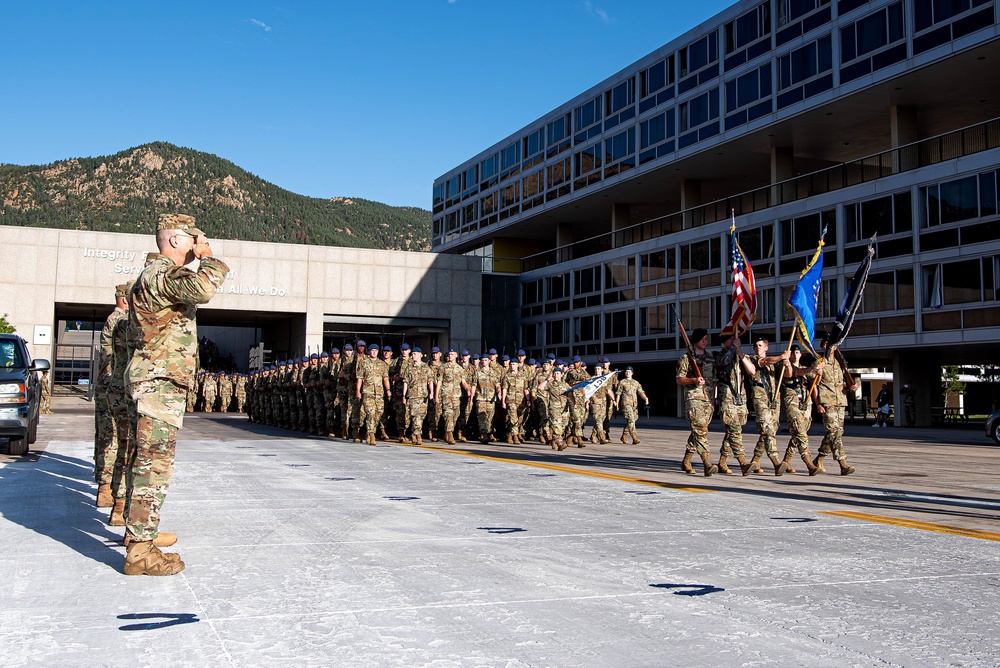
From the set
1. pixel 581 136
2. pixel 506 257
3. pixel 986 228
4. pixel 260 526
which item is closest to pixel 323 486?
pixel 260 526

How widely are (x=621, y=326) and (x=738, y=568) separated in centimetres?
4089

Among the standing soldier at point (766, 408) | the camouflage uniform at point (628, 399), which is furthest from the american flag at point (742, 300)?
the camouflage uniform at point (628, 399)

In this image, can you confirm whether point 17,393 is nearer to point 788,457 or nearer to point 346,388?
point 346,388

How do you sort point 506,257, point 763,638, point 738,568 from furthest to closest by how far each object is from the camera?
1. point 506,257
2. point 738,568
3. point 763,638

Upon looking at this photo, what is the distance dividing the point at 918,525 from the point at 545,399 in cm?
1191

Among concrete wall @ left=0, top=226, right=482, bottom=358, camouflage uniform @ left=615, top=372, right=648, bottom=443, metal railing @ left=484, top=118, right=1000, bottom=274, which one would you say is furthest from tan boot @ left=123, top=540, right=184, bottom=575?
concrete wall @ left=0, top=226, right=482, bottom=358

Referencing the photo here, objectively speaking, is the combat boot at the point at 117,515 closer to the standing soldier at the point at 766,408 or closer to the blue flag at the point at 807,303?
the standing soldier at the point at 766,408

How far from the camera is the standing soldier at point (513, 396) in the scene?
69.4ft

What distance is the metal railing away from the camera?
28953 mm

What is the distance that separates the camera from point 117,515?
709cm

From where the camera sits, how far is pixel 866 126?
118 feet

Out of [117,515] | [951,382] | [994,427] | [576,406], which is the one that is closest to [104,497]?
[117,515]

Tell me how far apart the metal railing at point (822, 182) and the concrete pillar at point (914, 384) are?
6.70 meters

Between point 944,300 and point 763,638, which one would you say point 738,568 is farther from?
point 944,300
